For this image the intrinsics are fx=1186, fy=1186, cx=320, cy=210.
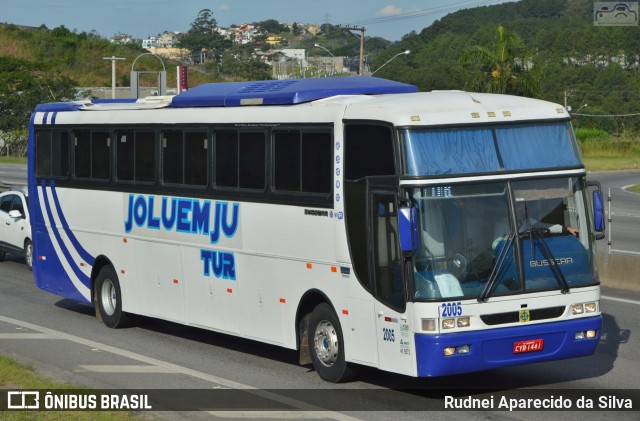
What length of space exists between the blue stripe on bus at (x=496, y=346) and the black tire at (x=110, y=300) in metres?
7.35

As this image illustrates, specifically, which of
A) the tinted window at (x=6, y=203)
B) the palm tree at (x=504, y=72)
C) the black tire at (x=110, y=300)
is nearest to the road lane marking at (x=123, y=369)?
the black tire at (x=110, y=300)

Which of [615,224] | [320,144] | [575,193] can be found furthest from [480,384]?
[615,224]

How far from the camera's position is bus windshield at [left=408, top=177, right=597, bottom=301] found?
37.0 feet

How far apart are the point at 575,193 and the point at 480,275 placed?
1.49 meters

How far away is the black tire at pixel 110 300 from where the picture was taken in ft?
57.6

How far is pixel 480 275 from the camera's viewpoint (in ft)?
37.3

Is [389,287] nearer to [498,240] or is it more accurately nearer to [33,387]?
[498,240]

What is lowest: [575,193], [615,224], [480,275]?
[615,224]

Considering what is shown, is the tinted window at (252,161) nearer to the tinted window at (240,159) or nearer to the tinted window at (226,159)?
the tinted window at (240,159)

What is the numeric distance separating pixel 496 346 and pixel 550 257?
1068 millimetres

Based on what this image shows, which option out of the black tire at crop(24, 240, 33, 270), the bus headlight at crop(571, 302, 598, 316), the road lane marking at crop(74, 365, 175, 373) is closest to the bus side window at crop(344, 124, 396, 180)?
the bus headlight at crop(571, 302, 598, 316)

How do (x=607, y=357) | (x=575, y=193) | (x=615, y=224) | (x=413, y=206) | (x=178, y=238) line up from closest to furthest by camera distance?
1. (x=413, y=206)
2. (x=575, y=193)
3. (x=607, y=357)
4. (x=178, y=238)
5. (x=615, y=224)

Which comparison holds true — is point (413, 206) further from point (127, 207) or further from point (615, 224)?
point (615, 224)

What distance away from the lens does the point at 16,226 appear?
25.9 meters
